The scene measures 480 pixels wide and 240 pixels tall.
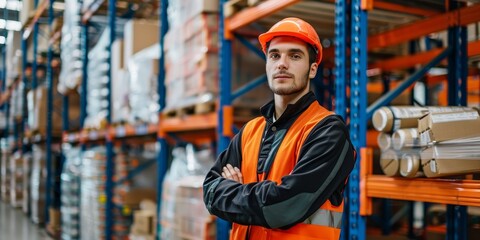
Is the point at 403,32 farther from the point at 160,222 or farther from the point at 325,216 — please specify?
the point at 160,222

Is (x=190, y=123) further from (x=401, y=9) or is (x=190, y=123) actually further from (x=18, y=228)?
(x=18, y=228)

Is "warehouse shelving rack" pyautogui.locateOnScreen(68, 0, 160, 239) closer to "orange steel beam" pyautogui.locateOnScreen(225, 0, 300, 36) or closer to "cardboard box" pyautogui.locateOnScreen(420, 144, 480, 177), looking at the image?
"orange steel beam" pyautogui.locateOnScreen(225, 0, 300, 36)

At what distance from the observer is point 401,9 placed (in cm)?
395

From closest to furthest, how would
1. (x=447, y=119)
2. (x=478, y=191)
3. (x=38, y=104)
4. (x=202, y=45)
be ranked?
1. (x=478, y=191)
2. (x=447, y=119)
3. (x=202, y=45)
4. (x=38, y=104)

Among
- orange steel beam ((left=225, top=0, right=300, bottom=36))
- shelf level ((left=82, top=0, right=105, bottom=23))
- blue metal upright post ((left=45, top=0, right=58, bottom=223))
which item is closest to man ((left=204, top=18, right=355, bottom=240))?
orange steel beam ((left=225, top=0, right=300, bottom=36))

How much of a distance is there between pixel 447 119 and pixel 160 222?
3.33 meters

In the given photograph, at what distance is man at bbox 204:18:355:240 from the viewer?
6.91 feet

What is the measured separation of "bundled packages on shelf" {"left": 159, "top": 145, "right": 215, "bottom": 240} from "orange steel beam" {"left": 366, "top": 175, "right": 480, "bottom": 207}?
1.74 meters

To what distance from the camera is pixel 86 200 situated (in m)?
7.51

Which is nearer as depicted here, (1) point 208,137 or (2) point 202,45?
(2) point 202,45

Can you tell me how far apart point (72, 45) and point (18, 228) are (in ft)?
12.7

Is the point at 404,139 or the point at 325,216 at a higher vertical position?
the point at 404,139

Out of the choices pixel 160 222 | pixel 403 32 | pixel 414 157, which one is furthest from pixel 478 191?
pixel 160 222

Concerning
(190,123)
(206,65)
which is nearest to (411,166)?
(206,65)
